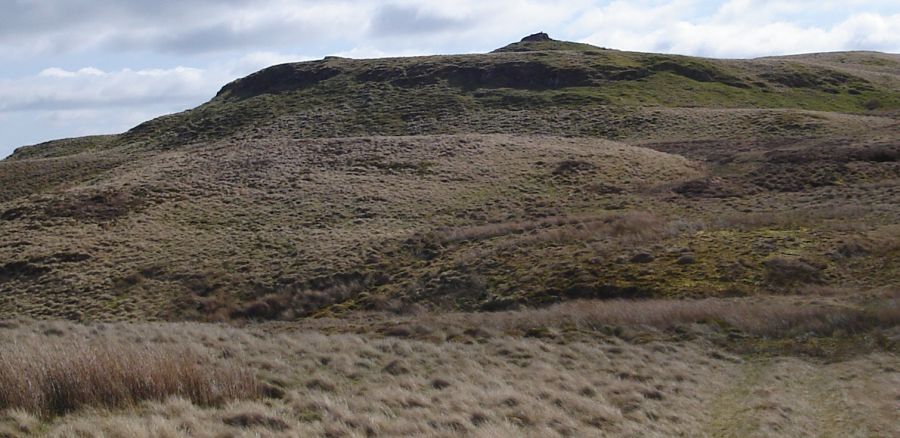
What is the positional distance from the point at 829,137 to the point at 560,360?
45.8 m

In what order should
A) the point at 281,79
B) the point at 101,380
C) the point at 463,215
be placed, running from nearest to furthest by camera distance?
the point at 101,380 → the point at 463,215 → the point at 281,79

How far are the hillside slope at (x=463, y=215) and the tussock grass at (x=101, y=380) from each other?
47.8 feet

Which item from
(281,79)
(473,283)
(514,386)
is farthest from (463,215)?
(281,79)

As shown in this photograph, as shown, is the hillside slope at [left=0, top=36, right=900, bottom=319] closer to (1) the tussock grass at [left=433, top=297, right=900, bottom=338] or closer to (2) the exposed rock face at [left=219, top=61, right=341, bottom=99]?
(1) the tussock grass at [left=433, top=297, right=900, bottom=338]

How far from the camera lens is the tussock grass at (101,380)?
9258mm

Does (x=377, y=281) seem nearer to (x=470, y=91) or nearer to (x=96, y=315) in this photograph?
(x=96, y=315)

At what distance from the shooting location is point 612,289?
23.5 meters

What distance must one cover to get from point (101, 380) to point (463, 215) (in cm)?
2968

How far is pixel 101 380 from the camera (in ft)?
31.8

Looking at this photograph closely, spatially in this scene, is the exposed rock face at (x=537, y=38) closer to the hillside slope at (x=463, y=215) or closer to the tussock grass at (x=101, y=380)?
the hillside slope at (x=463, y=215)

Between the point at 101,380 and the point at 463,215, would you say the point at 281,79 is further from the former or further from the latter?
the point at 101,380

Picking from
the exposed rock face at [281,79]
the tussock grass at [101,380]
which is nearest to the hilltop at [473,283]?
the tussock grass at [101,380]

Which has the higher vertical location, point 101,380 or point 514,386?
point 101,380

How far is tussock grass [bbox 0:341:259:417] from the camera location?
9.26 meters
